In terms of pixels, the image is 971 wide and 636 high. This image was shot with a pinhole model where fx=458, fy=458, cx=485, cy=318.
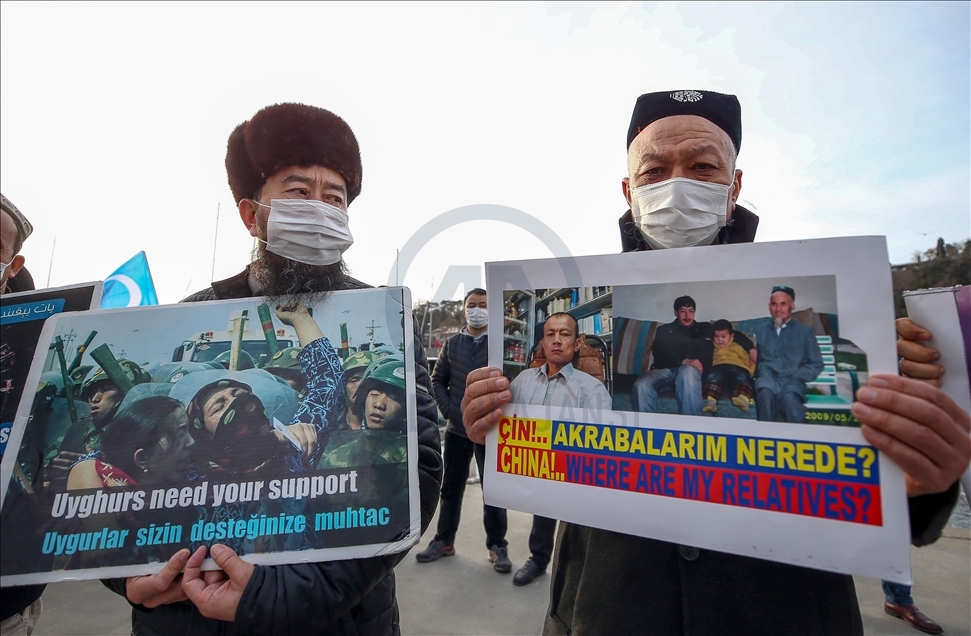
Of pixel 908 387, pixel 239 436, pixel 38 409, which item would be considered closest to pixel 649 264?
pixel 908 387

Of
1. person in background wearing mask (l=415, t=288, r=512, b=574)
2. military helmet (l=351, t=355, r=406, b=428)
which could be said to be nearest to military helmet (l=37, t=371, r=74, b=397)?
military helmet (l=351, t=355, r=406, b=428)

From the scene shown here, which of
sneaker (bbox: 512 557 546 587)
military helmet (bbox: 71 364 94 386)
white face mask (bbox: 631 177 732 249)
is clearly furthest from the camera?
sneaker (bbox: 512 557 546 587)

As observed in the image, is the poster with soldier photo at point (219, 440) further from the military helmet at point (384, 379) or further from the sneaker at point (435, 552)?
the sneaker at point (435, 552)

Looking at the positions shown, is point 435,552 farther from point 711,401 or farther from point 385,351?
point 711,401

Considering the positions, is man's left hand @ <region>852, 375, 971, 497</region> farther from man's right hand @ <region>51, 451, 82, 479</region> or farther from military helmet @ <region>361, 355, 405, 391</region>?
man's right hand @ <region>51, 451, 82, 479</region>

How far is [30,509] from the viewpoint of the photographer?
108cm

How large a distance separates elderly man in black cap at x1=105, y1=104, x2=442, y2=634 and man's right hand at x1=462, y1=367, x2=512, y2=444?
0.50ft

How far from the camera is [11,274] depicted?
151 cm

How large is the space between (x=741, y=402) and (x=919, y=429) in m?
0.28

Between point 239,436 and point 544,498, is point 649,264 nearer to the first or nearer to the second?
point 544,498

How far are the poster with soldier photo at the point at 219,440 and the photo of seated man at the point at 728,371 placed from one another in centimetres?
68

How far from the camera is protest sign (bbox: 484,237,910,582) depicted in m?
0.88

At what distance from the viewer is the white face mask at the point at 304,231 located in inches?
59.6

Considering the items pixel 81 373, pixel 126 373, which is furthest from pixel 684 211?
pixel 81 373
